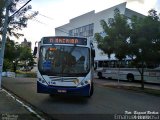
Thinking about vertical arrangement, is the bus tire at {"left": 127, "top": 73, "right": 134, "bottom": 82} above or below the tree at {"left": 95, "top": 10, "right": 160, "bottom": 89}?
below

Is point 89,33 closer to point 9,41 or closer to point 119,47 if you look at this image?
point 9,41

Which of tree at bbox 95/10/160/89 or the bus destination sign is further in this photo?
tree at bbox 95/10/160/89

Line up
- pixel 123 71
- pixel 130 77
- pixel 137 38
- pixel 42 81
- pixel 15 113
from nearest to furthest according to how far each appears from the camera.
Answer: pixel 15 113 < pixel 42 81 < pixel 137 38 < pixel 130 77 < pixel 123 71

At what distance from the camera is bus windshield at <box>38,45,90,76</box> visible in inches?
596

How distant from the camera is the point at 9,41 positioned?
2983 centimetres

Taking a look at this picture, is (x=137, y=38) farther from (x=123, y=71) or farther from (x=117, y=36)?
(x=123, y=71)

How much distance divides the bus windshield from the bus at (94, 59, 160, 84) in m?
13.8

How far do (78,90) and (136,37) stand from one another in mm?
10937

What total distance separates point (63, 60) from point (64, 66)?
30 centimetres

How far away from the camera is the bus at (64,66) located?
1502 centimetres

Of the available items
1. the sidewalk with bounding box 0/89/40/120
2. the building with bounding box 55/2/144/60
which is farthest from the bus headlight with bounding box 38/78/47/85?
the building with bounding box 55/2/144/60

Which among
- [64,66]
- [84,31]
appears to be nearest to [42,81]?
[64,66]

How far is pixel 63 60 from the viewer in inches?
602

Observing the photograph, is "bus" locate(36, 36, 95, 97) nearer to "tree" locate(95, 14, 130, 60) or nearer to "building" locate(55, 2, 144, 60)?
"tree" locate(95, 14, 130, 60)
